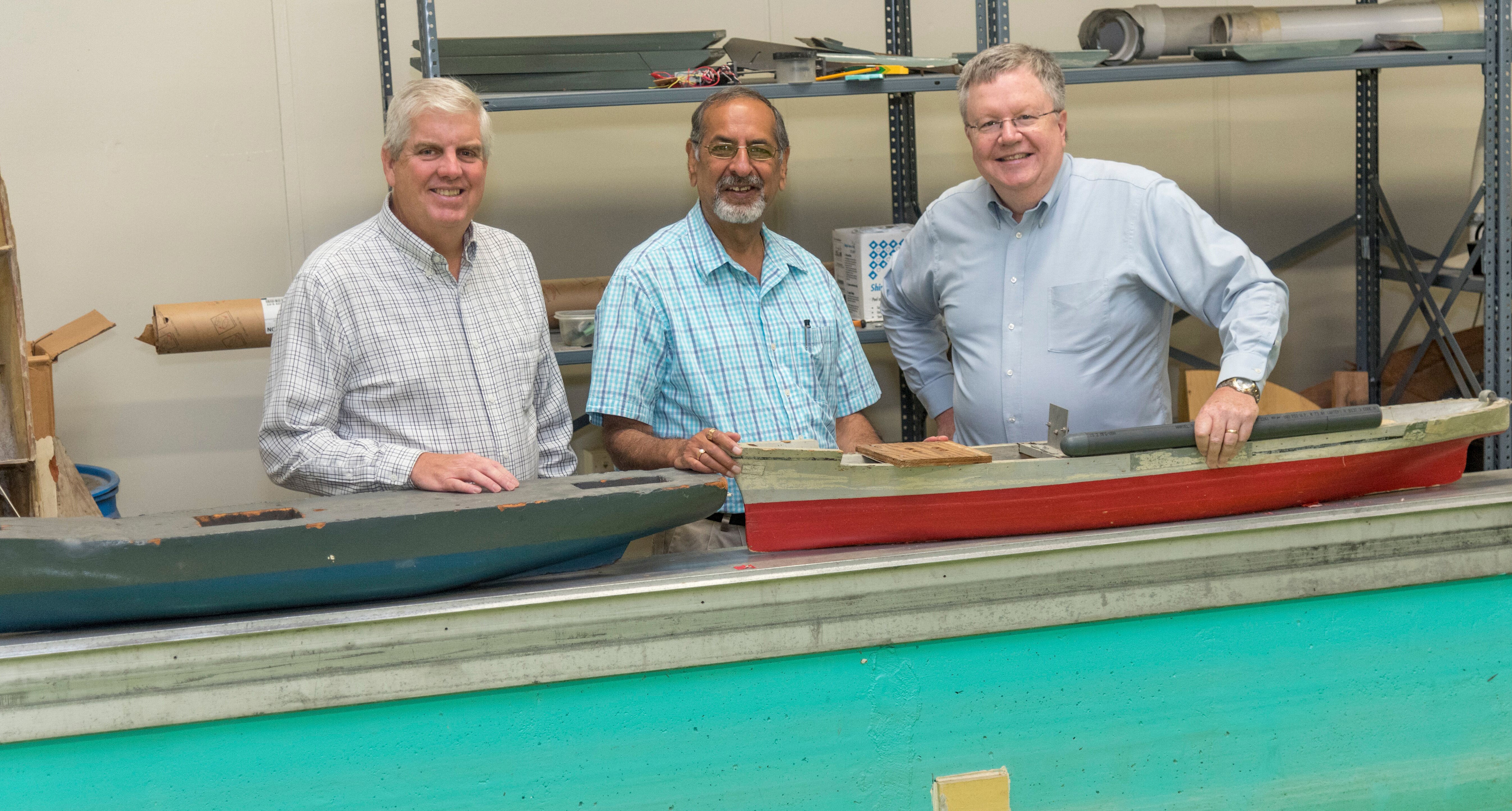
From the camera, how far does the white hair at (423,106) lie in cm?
203

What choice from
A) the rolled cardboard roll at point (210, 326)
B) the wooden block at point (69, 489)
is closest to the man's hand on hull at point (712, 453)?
the rolled cardboard roll at point (210, 326)

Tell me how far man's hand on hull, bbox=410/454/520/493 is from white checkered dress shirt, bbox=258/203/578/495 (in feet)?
0.19

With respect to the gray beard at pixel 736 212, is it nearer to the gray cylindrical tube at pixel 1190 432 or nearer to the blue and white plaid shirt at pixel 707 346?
the blue and white plaid shirt at pixel 707 346

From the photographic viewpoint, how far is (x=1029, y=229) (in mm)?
2221

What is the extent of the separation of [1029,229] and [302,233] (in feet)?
8.10

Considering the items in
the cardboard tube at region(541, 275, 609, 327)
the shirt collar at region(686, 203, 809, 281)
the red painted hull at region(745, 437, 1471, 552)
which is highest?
the shirt collar at region(686, 203, 809, 281)

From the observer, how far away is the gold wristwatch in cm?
179

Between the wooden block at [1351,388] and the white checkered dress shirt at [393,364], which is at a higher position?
the white checkered dress shirt at [393,364]

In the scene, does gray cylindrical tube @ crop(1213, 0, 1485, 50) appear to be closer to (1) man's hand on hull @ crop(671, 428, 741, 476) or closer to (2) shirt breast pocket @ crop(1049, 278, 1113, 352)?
(2) shirt breast pocket @ crop(1049, 278, 1113, 352)

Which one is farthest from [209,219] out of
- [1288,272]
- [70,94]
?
[1288,272]

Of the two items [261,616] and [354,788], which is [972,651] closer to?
[354,788]

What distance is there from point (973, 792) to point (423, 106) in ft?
4.75

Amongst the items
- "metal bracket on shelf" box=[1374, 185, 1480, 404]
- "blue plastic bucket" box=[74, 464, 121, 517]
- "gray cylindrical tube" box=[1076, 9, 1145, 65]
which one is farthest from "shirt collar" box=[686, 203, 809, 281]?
"metal bracket on shelf" box=[1374, 185, 1480, 404]

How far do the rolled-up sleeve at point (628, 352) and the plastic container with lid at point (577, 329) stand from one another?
0.86 m
